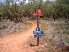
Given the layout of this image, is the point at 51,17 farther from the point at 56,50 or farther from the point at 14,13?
the point at 56,50

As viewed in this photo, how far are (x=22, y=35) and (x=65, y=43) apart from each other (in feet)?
8.76

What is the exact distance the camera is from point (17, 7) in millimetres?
14047

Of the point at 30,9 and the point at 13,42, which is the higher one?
the point at 30,9

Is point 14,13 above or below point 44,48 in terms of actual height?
above

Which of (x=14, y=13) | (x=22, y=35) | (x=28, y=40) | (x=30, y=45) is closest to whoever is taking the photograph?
(x=30, y=45)

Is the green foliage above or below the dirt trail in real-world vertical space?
above

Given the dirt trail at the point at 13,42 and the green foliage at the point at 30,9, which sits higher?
the green foliage at the point at 30,9

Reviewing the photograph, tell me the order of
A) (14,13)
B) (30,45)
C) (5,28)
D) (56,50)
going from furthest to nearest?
(14,13) → (5,28) → (30,45) → (56,50)

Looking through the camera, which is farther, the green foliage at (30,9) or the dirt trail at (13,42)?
the green foliage at (30,9)

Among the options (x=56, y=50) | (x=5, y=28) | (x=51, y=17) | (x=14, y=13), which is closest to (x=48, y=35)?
(x=56, y=50)

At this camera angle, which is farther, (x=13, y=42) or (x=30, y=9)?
(x=30, y=9)

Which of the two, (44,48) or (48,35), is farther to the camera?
(48,35)

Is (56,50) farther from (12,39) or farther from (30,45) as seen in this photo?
(12,39)

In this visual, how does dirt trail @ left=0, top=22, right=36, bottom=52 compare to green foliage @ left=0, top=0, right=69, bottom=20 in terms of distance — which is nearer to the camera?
dirt trail @ left=0, top=22, right=36, bottom=52
